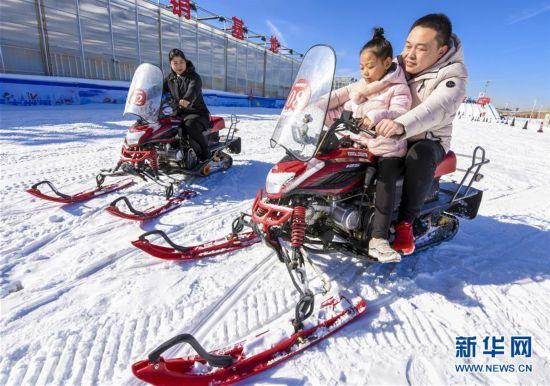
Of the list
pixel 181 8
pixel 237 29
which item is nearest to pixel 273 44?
pixel 237 29

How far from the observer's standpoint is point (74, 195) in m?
3.84

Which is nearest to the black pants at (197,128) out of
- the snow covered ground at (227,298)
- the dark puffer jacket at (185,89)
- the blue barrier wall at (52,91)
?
the dark puffer jacket at (185,89)

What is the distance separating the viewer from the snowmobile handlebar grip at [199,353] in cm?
149

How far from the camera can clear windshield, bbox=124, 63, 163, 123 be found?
4.43 meters

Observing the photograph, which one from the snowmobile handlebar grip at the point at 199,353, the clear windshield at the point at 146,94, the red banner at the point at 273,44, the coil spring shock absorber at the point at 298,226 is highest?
the red banner at the point at 273,44

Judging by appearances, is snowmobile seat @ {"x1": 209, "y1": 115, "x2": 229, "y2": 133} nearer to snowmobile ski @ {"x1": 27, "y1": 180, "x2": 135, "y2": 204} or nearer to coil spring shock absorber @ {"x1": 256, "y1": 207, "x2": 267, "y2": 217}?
snowmobile ski @ {"x1": 27, "y1": 180, "x2": 135, "y2": 204}

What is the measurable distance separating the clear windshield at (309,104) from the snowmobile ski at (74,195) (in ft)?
9.03

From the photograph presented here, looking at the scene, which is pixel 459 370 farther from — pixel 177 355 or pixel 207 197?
pixel 207 197

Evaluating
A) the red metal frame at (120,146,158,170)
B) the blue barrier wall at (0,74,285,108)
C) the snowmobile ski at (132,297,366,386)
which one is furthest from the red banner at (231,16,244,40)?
the snowmobile ski at (132,297,366,386)

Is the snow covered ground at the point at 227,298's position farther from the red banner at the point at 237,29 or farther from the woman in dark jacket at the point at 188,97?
the red banner at the point at 237,29

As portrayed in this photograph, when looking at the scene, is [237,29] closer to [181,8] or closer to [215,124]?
[181,8]

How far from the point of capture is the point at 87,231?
10.1 ft

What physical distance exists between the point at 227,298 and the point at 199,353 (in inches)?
27.4

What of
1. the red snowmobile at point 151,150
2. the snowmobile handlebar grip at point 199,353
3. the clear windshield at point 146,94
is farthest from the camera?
the clear windshield at point 146,94
